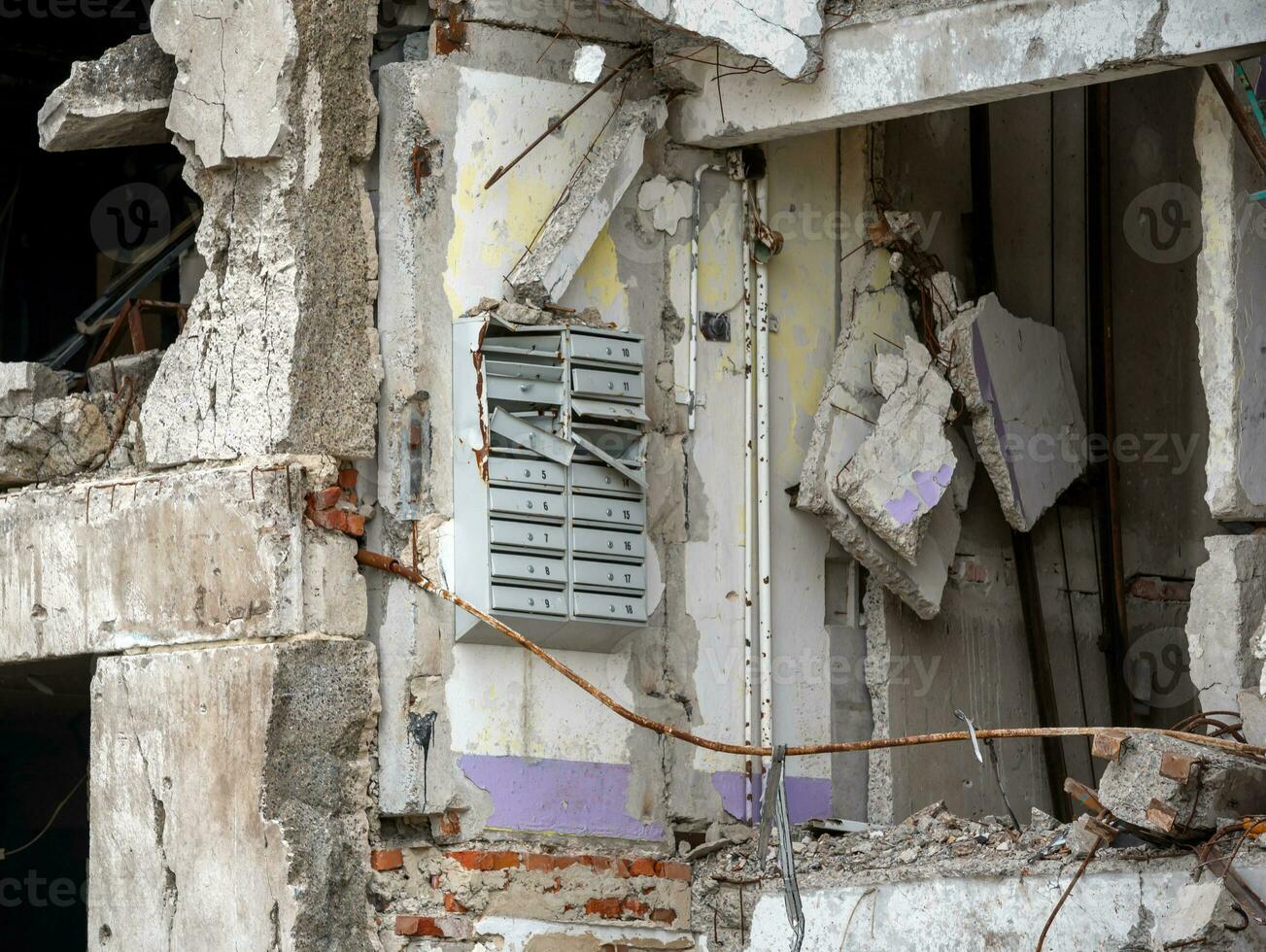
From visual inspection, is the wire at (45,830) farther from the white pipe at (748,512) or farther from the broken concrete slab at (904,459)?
the broken concrete slab at (904,459)

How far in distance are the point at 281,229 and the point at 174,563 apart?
112cm

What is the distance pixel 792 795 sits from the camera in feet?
22.7

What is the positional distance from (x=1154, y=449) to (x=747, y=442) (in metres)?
2.07

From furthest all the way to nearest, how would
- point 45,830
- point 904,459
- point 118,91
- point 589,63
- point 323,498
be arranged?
point 45,830, point 904,459, point 118,91, point 589,63, point 323,498

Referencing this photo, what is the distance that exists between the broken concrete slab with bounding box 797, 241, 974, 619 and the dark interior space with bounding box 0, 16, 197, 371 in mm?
3194

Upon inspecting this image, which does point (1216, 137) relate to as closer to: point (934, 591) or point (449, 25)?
point (934, 591)

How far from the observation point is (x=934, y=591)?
7266 mm

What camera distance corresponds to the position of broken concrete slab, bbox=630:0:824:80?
21.4 feet

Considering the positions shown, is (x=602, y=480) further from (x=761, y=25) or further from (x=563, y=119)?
(x=761, y=25)

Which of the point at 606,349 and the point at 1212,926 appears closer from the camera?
the point at 1212,926

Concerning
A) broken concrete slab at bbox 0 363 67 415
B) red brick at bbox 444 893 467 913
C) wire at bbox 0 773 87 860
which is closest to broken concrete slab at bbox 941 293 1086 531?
red brick at bbox 444 893 467 913

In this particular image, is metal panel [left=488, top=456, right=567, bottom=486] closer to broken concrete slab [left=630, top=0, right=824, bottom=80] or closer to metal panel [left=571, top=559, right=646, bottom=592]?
metal panel [left=571, top=559, right=646, bottom=592]

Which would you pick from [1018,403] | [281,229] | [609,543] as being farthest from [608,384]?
[1018,403]

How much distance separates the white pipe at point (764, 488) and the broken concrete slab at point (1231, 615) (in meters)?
1.49
